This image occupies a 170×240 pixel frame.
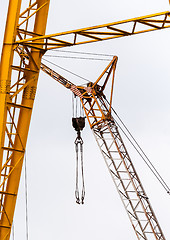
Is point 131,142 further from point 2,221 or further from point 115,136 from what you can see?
point 2,221

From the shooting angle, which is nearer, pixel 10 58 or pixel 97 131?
pixel 10 58

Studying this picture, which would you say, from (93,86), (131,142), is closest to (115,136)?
(131,142)

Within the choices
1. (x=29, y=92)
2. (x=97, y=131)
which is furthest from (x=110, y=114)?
(x=29, y=92)

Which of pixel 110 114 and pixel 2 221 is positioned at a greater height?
pixel 110 114

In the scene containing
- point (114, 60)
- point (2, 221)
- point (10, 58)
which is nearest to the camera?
point (10, 58)

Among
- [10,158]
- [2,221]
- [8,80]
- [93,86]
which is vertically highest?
[93,86]

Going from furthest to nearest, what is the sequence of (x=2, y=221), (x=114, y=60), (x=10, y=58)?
(x=114, y=60) < (x=2, y=221) < (x=10, y=58)

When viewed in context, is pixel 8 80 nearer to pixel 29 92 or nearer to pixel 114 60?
pixel 29 92

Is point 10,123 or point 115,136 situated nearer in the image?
point 10,123

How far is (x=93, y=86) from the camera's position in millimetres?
48594

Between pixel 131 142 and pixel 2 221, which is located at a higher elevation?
pixel 131 142

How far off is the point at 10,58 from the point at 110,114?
24414 millimetres

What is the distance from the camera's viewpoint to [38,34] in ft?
88.7

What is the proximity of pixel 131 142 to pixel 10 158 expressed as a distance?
24.2 meters
